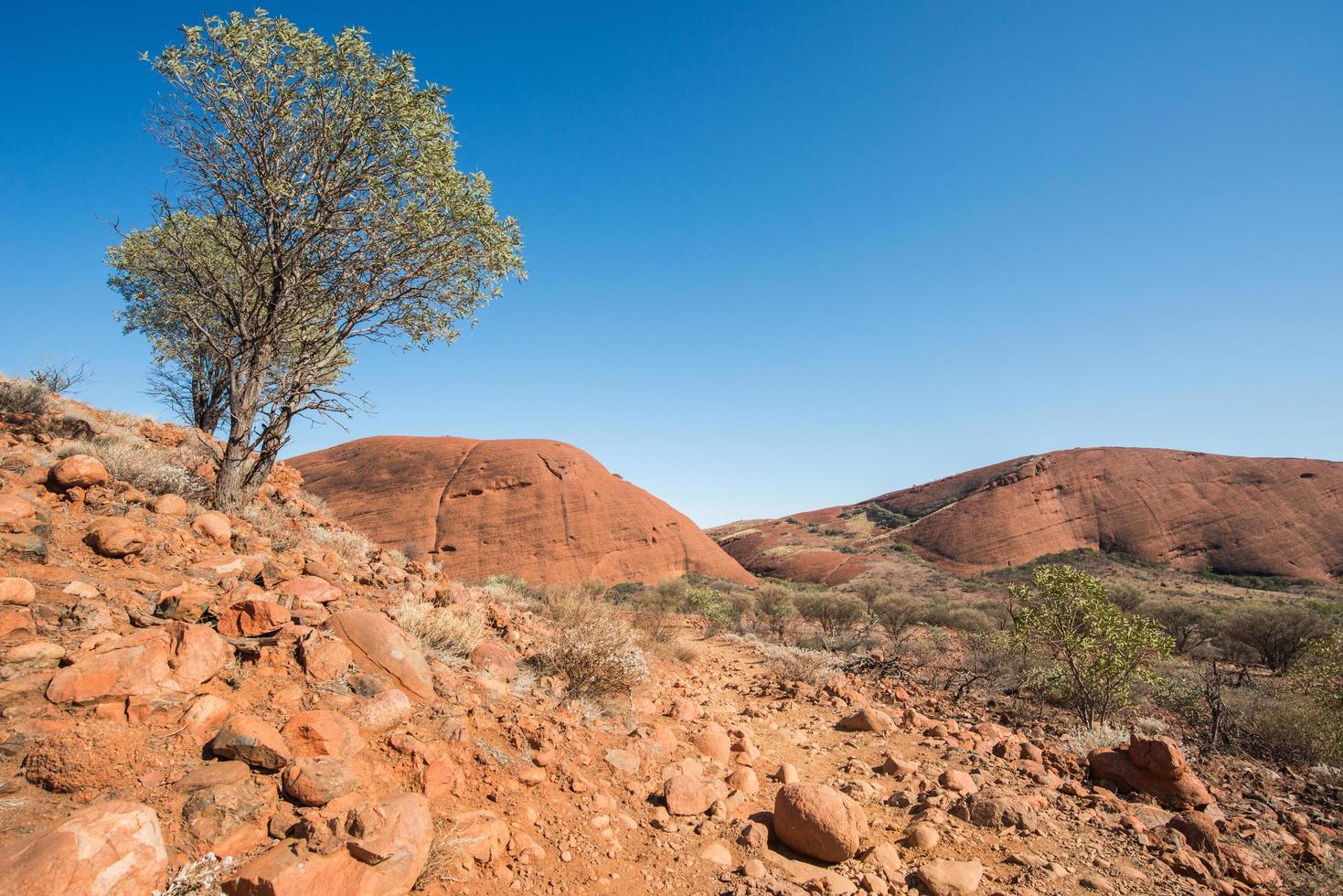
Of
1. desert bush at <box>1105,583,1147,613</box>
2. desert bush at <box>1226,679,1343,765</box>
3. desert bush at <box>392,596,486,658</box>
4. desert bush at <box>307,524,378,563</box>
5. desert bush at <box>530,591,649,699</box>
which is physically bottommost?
desert bush at <box>1105,583,1147,613</box>

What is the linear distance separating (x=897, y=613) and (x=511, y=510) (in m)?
26.9

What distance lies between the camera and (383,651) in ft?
14.5

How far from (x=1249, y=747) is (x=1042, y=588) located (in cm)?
345

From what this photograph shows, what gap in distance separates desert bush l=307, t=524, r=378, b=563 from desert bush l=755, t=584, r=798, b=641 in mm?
11027

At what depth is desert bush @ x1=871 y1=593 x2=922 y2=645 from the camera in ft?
63.8

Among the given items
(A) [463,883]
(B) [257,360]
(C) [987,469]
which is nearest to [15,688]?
(A) [463,883]

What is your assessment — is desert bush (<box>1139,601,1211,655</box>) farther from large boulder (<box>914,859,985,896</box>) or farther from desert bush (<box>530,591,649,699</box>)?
desert bush (<box>530,591,649,699</box>)

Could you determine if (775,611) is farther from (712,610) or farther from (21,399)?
(21,399)

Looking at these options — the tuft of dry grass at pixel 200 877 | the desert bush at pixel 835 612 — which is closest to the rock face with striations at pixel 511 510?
the desert bush at pixel 835 612

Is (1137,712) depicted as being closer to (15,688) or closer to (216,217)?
(15,688)

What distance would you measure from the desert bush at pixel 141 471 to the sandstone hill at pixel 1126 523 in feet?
137

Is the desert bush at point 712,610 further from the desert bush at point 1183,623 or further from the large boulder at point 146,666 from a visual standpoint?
the desert bush at point 1183,623

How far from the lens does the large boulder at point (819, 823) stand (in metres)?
3.79

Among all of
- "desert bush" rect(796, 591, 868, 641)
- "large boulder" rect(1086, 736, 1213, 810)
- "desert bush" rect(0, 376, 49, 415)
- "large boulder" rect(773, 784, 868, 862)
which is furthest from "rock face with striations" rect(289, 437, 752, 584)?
"large boulder" rect(773, 784, 868, 862)
